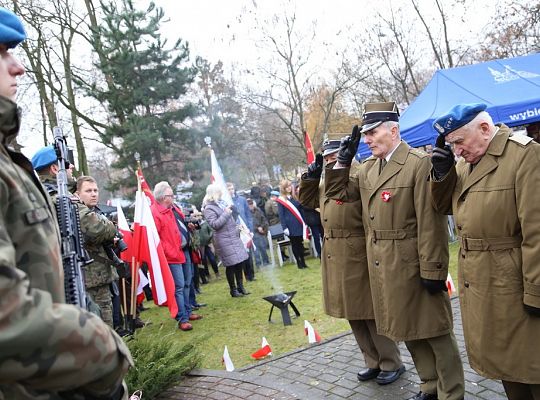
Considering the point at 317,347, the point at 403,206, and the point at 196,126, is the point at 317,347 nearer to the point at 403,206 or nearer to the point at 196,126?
the point at 403,206

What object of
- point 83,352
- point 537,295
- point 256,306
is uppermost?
point 83,352

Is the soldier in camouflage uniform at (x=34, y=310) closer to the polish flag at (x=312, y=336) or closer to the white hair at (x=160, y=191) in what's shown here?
the polish flag at (x=312, y=336)

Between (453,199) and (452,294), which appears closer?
(453,199)

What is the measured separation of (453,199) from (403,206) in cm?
42

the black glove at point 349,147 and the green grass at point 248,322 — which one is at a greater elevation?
the black glove at point 349,147

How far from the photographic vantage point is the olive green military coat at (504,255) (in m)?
2.61

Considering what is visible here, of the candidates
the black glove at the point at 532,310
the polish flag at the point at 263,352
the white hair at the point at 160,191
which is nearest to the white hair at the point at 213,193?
the white hair at the point at 160,191

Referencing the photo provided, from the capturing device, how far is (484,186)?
9.27 feet

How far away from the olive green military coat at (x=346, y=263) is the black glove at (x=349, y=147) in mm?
490

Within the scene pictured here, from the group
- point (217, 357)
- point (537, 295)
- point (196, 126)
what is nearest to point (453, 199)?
point (537, 295)

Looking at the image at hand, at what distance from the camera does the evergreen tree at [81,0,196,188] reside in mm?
17047

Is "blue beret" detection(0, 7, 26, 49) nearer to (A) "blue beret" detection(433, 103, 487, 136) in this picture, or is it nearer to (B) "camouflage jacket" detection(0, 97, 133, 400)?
(B) "camouflage jacket" detection(0, 97, 133, 400)

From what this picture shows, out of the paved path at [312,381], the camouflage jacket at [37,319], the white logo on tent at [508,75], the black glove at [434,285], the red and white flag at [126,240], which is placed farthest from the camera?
the white logo on tent at [508,75]

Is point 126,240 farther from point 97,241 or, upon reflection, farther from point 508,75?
point 508,75
